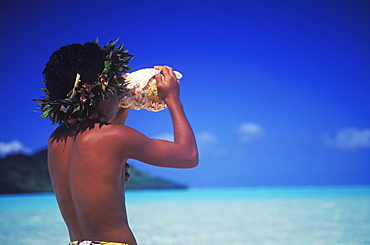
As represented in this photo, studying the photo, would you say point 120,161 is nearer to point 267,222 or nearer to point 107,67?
point 107,67

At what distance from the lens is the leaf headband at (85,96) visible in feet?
3.67

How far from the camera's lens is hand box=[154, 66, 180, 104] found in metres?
1.23

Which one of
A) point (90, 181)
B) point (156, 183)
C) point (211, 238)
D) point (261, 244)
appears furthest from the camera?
point (156, 183)

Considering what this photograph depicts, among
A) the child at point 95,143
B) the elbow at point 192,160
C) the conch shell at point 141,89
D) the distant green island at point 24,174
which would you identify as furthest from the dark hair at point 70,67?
the distant green island at point 24,174

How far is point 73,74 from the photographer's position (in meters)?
1.12

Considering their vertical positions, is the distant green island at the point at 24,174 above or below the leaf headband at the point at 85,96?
above

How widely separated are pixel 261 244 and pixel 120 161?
5227 mm

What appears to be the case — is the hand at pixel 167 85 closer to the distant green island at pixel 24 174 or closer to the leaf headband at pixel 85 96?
the leaf headband at pixel 85 96

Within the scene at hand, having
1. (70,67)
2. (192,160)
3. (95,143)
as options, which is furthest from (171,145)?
(70,67)

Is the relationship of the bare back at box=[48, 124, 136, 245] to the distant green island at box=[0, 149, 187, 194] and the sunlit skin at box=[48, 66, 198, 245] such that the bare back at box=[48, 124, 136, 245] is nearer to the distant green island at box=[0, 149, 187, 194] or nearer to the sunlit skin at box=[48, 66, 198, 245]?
the sunlit skin at box=[48, 66, 198, 245]

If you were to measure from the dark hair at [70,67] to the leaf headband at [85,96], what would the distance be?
0.7 inches

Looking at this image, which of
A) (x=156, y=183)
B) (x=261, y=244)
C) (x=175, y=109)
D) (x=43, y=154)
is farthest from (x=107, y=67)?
(x=156, y=183)

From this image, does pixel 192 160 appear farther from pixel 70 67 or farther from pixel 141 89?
pixel 70 67

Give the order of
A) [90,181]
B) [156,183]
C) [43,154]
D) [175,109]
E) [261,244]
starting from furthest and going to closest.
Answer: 1. [156,183]
2. [43,154]
3. [261,244]
4. [175,109]
5. [90,181]
